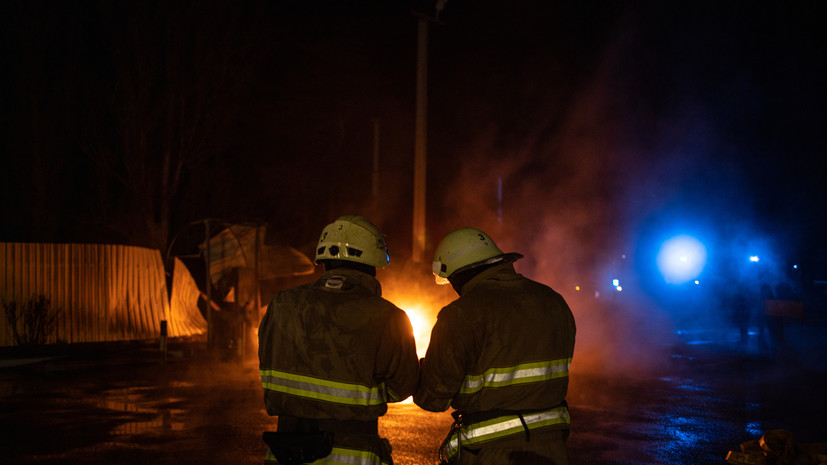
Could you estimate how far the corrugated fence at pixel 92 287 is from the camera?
15469 mm

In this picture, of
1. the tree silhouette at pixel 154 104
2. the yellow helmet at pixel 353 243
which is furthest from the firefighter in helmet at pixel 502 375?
the tree silhouette at pixel 154 104

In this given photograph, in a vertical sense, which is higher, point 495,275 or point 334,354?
point 495,275

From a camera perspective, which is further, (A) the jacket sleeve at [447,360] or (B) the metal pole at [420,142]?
(B) the metal pole at [420,142]

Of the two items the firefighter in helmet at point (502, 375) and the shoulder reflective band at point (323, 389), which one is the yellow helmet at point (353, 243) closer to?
the firefighter in helmet at point (502, 375)

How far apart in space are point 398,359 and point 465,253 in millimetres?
767

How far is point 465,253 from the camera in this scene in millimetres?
3750

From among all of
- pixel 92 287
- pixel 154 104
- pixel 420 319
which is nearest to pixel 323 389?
pixel 420 319

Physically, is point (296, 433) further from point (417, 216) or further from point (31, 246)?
point (31, 246)

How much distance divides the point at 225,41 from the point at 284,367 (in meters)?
21.4

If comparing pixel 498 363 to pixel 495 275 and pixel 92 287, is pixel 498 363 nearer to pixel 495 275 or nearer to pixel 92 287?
pixel 495 275

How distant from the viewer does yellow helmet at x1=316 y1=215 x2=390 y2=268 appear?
3539mm

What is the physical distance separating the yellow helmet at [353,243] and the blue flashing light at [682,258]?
26127 mm

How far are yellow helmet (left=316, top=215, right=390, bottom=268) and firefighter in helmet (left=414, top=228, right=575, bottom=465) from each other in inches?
19.0

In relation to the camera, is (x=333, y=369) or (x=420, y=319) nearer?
(x=333, y=369)
